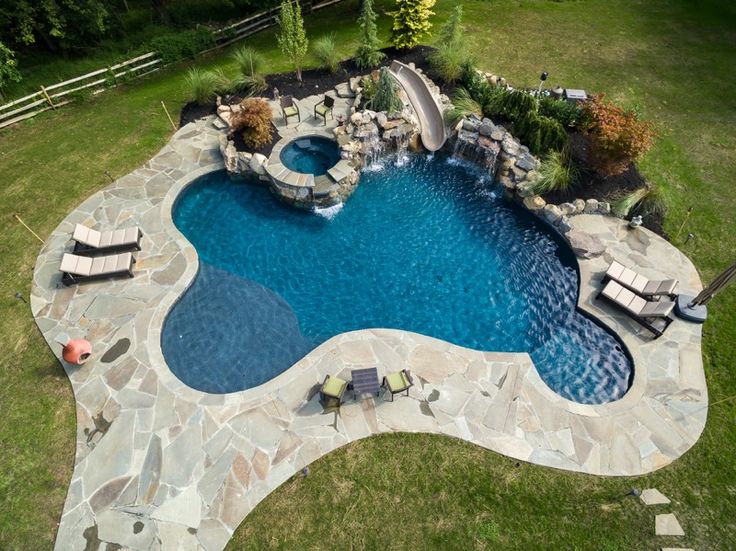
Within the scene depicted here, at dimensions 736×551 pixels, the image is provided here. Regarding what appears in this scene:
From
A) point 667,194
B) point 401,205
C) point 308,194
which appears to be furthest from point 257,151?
point 667,194

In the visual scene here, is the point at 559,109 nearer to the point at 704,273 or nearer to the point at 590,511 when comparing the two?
the point at 704,273

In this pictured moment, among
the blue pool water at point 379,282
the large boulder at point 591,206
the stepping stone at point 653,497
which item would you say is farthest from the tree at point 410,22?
the stepping stone at point 653,497

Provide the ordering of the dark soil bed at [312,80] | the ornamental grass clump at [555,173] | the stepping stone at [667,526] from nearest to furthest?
the stepping stone at [667,526], the ornamental grass clump at [555,173], the dark soil bed at [312,80]

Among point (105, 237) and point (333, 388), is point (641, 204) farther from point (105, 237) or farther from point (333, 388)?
point (105, 237)

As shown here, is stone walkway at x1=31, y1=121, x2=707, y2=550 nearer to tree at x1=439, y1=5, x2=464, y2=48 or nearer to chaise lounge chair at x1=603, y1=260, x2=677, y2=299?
chaise lounge chair at x1=603, y1=260, x2=677, y2=299

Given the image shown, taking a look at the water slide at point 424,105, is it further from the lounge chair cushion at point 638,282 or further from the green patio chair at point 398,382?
the green patio chair at point 398,382

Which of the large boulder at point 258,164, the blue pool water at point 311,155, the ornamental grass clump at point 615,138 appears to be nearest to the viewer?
the ornamental grass clump at point 615,138
